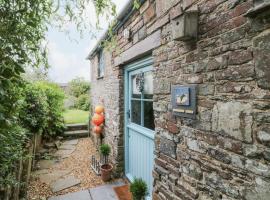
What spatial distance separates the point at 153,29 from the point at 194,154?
1.80m

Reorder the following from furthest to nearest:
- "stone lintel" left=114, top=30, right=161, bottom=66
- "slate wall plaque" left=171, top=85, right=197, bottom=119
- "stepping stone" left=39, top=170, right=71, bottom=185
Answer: "stepping stone" left=39, top=170, right=71, bottom=185 → "stone lintel" left=114, top=30, right=161, bottom=66 → "slate wall plaque" left=171, top=85, right=197, bottom=119

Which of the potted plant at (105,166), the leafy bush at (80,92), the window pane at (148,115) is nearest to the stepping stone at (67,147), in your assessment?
the potted plant at (105,166)

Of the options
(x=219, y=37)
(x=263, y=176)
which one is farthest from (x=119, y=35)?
(x=263, y=176)

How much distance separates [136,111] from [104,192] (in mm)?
1720

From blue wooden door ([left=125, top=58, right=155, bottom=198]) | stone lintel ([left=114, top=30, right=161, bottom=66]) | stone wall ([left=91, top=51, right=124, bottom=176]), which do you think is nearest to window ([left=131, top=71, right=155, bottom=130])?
blue wooden door ([left=125, top=58, right=155, bottom=198])

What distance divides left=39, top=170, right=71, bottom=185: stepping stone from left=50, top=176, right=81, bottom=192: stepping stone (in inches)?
7.2

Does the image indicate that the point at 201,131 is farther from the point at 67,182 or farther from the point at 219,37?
the point at 67,182

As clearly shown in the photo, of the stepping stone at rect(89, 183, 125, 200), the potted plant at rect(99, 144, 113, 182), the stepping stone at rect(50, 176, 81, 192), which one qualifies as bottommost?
the stepping stone at rect(50, 176, 81, 192)

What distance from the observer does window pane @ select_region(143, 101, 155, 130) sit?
3.72m

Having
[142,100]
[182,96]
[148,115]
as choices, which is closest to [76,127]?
[142,100]

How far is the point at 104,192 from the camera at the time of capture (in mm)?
4375

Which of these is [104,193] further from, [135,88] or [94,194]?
[135,88]

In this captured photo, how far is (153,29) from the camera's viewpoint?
3.10m

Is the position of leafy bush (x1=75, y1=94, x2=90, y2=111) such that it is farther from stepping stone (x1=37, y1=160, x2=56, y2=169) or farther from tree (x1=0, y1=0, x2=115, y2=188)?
tree (x1=0, y1=0, x2=115, y2=188)
